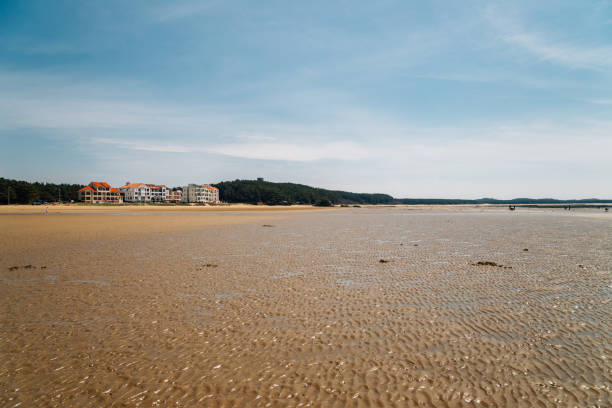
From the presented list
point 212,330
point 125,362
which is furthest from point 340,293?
point 125,362

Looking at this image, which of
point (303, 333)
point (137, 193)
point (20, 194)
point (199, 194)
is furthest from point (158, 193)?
point (303, 333)

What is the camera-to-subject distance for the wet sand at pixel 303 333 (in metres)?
4.52

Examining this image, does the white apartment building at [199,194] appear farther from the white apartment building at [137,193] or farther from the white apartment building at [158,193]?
the white apartment building at [137,193]

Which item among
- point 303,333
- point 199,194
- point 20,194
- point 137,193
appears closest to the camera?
point 303,333

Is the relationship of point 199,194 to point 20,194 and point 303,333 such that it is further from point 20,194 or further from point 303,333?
point 303,333

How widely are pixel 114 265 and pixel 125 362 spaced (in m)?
8.55

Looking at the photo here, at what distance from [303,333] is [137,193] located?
17585 cm

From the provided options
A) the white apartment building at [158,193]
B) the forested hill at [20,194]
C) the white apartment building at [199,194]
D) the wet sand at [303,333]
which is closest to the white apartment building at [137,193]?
the white apartment building at [158,193]

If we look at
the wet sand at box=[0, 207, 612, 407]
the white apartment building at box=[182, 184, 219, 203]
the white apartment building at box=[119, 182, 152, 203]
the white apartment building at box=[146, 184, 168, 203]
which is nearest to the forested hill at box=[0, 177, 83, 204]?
the white apartment building at box=[119, 182, 152, 203]

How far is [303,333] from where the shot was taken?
6.45 metres

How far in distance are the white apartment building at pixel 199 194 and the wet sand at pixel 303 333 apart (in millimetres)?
170517

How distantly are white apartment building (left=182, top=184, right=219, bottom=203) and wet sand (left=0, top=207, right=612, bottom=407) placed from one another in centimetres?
17052

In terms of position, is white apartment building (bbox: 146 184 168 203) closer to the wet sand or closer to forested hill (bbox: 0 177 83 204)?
forested hill (bbox: 0 177 83 204)

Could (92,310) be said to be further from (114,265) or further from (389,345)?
(389,345)
